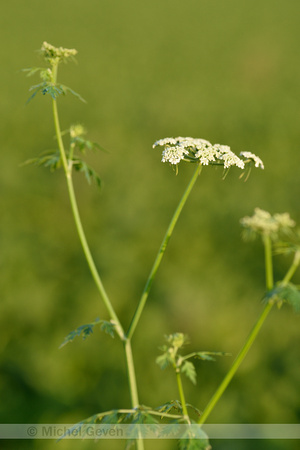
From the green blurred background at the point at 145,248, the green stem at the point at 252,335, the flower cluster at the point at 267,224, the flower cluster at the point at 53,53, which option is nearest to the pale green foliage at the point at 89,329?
the green stem at the point at 252,335

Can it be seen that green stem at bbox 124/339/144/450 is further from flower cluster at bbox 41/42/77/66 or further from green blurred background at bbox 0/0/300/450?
green blurred background at bbox 0/0/300/450

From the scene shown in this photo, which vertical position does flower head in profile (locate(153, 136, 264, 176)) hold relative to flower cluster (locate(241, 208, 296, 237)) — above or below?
above

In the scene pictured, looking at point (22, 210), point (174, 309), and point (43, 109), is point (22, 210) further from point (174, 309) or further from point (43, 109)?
point (43, 109)

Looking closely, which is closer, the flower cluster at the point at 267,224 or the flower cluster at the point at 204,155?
the flower cluster at the point at 267,224

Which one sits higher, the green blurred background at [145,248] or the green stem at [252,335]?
the green blurred background at [145,248]

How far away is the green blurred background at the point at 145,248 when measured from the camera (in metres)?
3.92

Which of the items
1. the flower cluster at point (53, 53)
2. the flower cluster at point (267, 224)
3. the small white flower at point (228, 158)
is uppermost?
the flower cluster at point (53, 53)

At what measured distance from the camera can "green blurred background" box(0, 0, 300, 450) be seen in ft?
12.9

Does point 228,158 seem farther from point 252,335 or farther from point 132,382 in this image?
point 132,382

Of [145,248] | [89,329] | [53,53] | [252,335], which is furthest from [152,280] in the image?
[145,248]

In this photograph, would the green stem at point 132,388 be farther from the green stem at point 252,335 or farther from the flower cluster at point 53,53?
the flower cluster at point 53,53

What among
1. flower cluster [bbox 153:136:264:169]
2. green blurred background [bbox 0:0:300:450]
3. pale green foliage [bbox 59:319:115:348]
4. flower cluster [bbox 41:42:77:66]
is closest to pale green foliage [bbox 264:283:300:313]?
flower cluster [bbox 153:136:264:169]

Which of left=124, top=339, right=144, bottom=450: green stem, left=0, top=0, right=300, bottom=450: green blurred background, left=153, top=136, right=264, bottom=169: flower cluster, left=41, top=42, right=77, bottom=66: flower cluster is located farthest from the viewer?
left=0, top=0, right=300, bottom=450: green blurred background

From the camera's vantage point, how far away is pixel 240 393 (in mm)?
3939
